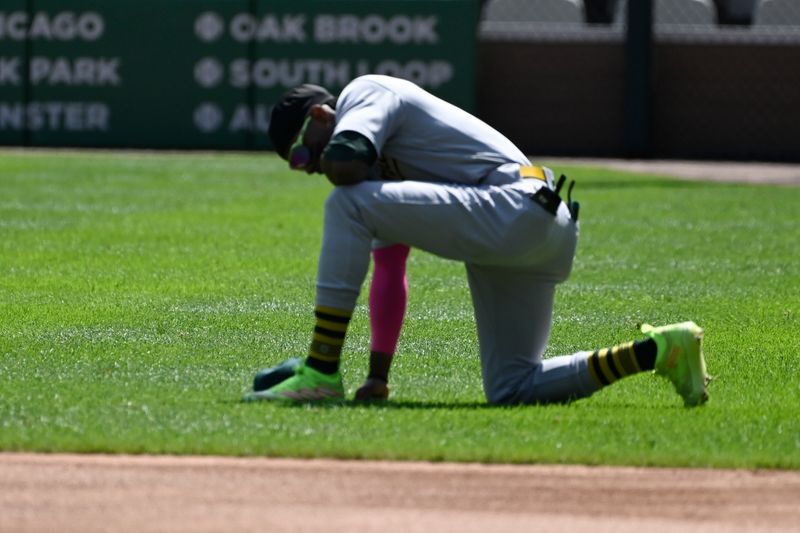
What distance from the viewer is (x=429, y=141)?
606 centimetres

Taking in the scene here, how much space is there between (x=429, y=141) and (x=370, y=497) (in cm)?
165

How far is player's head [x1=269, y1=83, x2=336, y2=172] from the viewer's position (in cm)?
594

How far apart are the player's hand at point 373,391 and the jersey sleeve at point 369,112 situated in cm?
89

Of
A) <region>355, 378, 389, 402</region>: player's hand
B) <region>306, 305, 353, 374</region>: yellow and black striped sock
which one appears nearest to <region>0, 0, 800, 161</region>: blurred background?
<region>355, 378, 389, 402</region>: player's hand

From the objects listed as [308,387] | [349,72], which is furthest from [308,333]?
[349,72]

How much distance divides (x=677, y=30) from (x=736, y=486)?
2110 centimetres

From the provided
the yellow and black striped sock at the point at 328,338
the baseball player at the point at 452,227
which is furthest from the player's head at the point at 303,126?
the yellow and black striped sock at the point at 328,338

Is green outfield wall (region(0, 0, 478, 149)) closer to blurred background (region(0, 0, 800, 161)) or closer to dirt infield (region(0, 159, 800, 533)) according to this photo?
blurred background (region(0, 0, 800, 161))

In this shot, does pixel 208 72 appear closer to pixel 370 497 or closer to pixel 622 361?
pixel 622 361

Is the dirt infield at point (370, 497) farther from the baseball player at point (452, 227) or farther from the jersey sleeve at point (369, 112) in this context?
the jersey sleeve at point (369, 112)

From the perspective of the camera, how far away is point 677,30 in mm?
25516

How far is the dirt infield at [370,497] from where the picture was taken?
4531mm

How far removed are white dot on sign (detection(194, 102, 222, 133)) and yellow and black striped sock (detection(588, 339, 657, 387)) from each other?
1953cm

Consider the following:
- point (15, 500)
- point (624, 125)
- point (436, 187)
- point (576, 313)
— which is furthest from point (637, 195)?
point (15, 500)
